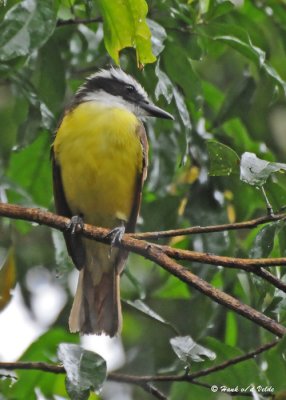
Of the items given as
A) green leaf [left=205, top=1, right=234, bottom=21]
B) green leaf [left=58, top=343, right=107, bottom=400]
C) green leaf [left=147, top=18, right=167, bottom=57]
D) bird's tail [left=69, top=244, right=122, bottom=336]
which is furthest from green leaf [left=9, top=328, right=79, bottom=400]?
green leaf [left=205, top=1, right=234, bottom=21]

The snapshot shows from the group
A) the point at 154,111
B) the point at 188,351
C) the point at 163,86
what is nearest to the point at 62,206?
the point at 154,111

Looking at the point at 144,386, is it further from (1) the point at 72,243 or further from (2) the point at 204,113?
(2) the point at 204,113

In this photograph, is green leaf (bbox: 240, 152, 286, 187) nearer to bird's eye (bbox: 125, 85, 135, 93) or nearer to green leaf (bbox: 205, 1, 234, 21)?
green leaf (bbox: 205, 1, 234, 21)

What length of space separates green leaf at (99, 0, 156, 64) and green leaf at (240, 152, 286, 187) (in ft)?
1.45

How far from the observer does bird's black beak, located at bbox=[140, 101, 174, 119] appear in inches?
142

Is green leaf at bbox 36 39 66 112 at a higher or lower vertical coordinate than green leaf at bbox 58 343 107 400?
higher

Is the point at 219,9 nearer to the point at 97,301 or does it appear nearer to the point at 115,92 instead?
the point at 115,92

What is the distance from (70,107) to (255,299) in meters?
1.21

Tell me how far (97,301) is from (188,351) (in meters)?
1.06

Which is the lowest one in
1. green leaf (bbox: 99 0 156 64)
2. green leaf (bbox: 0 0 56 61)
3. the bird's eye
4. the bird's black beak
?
the bird's eye

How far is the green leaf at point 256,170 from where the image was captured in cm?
246

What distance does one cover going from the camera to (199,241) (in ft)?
11.9

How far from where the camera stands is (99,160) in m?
3.71

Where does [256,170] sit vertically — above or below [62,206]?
above
